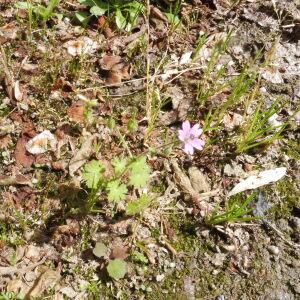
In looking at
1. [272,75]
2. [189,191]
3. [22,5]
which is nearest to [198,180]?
[189,191]

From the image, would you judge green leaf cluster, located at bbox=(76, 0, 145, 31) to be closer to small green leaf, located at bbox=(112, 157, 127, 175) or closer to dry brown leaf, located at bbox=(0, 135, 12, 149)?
dry brown leaf, located at bbox=(0, 135, 12, 149)

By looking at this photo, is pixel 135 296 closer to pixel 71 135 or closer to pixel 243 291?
pixel 243 291

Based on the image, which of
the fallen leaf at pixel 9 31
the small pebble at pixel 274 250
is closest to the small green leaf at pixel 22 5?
the fallen leaf at pixel 9 31

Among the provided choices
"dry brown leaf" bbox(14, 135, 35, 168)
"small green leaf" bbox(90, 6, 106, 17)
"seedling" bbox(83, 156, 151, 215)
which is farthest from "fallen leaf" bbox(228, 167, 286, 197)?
"small green leaf" bbox(90, 6, 106, 17)

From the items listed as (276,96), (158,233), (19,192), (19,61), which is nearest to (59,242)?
(19,192)

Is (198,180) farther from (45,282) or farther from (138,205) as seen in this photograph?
(45,282)

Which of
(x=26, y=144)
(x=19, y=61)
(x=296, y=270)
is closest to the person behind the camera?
(x=296, y=270)
